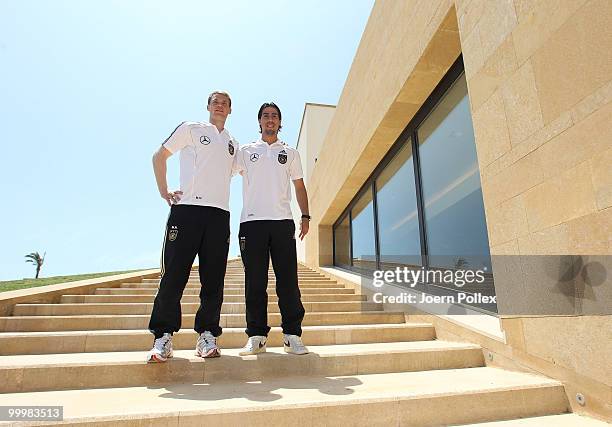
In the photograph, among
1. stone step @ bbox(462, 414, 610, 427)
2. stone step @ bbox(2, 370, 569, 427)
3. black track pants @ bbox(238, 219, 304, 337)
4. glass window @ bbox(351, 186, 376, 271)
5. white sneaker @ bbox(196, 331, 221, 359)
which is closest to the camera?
stone step @ bbox(2, 370, 569, 427)

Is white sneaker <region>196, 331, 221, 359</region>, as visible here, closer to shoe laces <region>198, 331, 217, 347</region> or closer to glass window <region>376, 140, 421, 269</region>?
shoe laces <region>198, 331, 217, 347</region>

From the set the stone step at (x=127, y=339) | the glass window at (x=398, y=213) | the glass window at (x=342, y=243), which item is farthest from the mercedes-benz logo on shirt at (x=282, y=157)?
the glass window at (x=342, y=243)

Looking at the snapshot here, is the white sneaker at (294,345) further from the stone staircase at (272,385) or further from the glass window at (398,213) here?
the glass window at (398,213)

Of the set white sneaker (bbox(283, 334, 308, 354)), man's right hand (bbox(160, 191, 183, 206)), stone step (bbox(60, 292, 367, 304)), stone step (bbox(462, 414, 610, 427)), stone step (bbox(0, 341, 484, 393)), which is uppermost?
man's right hand (bbox(160, 191, 183, 206))

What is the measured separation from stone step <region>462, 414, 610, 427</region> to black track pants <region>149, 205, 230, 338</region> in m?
1.74

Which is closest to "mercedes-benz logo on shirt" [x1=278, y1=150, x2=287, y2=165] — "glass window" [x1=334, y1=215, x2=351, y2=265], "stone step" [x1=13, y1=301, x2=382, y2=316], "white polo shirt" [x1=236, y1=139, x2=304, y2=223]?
"white polo shirt" [x1=236, y1=139, x2=304, y2=223]

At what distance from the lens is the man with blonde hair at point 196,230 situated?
226 cm

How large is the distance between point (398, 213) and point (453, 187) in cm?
170

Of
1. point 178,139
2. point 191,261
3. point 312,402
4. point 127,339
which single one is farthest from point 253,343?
point 178,139

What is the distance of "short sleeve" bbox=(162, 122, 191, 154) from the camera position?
2.49 meters

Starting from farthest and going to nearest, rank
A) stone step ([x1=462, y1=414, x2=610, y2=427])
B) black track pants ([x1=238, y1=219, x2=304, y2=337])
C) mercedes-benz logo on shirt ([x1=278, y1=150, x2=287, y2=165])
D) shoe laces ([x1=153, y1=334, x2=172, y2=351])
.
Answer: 1. mercedes-benz logo on shirt ([x1=278, y1=150, x2=287, y2=165])
2. black track pants ([x1=238, y1=219, x2=304, y2=337])
3. shoe laces ([x1=153, y1=334, x2=172, y2=351])
4. stone step ([x1=462, y1=414, x2=610, y2=427])

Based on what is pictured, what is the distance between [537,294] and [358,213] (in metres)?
6.22

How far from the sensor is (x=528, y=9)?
2.32 metres

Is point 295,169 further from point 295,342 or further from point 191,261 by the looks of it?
point 295,342
